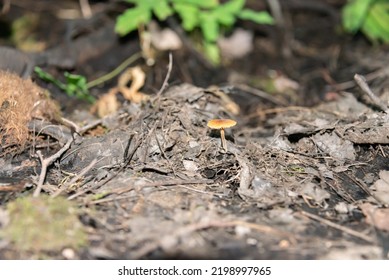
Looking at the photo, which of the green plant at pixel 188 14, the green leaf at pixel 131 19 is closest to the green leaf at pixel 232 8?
the green plant at pixel 188 14

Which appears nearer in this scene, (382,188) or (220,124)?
(382,188)

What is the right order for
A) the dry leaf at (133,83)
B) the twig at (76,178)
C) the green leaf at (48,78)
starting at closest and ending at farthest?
the twig at (76,178) < the green leaf at (48,78) < the dry leaf at (133,83)

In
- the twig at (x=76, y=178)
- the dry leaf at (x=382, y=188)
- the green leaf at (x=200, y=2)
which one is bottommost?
the dry leaf at (x=382, y=188)

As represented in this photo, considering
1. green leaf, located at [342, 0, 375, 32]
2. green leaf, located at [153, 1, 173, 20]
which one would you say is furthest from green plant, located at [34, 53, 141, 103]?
green leaf, located at [342, 0, 375, 32]

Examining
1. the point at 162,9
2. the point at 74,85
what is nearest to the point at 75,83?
the point at 74,85

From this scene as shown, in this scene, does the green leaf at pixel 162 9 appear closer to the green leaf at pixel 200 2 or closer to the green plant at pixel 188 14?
the green plant at pixel 188 14

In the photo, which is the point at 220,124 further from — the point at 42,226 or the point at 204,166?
the point at 42,226
